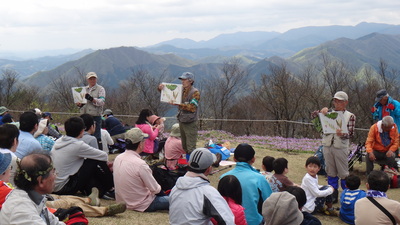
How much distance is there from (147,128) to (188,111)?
47.4 inches

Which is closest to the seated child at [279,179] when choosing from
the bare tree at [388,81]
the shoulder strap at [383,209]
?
the shoulder strap at [383,209]

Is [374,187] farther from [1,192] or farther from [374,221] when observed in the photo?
[1,192]

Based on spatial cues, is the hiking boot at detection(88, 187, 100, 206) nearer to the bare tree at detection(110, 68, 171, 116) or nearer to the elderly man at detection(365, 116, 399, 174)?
the elderly man at detection(365, 116, 399, 174)

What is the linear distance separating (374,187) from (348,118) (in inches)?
91.3

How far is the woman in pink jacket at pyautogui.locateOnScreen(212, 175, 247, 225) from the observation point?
3.97 m

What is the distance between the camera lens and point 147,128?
8.45m

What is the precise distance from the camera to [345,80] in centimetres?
5378

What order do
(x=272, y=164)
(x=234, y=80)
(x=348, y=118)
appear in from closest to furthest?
(x=272, y=164) → (x=348, y=118) → (x=234, y=80)

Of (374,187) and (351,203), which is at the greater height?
(374,187)

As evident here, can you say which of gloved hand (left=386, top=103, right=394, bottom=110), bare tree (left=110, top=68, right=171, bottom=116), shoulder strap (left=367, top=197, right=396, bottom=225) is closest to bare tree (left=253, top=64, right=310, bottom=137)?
bare tree (left=110, top=68, right=171, bottom=116)

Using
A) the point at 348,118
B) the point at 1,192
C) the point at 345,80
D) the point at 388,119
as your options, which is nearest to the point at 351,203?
the point at 348,118

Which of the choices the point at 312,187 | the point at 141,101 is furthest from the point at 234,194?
the point at 141,101

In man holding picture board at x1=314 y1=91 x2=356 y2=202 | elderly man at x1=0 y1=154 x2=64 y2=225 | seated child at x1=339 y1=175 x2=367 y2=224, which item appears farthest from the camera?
man holding picture board at x1=314 y1=91 x2=356 y2=202

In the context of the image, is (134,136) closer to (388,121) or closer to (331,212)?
(331,212)
